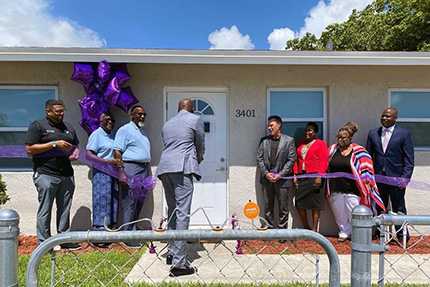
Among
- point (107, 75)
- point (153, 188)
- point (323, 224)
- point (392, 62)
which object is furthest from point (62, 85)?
point (392, 62)

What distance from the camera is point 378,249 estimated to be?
1.57 m

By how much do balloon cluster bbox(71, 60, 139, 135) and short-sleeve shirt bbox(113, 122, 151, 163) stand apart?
53 cm

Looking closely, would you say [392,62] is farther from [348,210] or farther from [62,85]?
[62,85]

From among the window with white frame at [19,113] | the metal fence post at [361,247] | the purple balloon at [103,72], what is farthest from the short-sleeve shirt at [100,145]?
the metal fence post at [361,247]

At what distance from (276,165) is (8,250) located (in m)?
4.38

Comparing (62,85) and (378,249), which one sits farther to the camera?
(62,85)

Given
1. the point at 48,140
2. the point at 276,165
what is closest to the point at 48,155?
the point at 48,140

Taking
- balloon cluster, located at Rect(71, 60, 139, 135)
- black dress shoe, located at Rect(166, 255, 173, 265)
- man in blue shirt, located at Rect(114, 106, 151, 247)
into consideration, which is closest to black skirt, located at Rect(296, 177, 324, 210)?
black dress shoe, located at Rect(166, 255, 173, 265)

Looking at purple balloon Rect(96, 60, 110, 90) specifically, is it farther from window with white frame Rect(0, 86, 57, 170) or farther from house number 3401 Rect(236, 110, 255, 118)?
house number 3401 Rect(236, 110, 255, 118)

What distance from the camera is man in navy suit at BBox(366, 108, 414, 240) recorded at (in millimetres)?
5031

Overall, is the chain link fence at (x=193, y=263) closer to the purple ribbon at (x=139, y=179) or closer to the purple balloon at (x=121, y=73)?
the purple ribbon at (x=139, y=179)

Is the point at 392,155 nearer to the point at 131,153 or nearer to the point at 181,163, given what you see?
the point at 181,163

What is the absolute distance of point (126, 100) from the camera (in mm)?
5180

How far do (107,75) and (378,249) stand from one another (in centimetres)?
460
